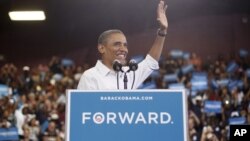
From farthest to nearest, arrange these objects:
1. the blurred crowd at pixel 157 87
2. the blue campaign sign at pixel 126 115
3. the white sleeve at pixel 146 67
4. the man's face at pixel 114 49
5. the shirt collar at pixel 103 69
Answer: the blurred crowd at pixel 157 87 → the white sleeve at pixel 146 67 → the man's face at pixel 114 49 → the shirt collar at pixel 103 69 → the blue campaign sign at pixel 126 115

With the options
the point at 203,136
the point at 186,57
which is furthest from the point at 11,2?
the point at 203,136

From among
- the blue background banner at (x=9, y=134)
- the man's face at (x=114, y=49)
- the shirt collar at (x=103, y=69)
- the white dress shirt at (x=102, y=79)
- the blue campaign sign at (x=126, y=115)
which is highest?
the man's face at (x=114, y=49)

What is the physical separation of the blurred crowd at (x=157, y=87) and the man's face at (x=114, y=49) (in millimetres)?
3685

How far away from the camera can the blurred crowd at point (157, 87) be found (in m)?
6.81

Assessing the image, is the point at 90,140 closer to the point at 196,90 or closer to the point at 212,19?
the point at 196,90

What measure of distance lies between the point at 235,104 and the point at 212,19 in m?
2.18

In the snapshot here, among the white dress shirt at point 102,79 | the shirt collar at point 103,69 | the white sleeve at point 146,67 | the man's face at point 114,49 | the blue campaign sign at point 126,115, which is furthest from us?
the white sleeve at point 146,67

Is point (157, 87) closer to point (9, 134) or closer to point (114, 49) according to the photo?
point (9, 134)

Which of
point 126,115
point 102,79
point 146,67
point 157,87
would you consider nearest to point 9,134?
point 157,87

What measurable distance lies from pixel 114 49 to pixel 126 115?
102cm

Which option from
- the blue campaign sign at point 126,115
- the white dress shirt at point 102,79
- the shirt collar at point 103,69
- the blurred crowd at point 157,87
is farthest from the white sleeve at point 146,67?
the blurred crowd at point 157,87

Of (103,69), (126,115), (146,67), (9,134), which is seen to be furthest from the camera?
(9,134)

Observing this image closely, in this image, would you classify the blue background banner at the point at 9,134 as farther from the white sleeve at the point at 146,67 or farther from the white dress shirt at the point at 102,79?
the white dress shirt at the point at 102,79

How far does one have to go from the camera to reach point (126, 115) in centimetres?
151
